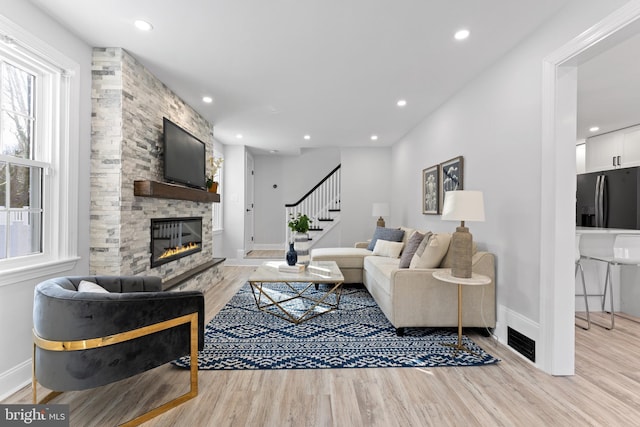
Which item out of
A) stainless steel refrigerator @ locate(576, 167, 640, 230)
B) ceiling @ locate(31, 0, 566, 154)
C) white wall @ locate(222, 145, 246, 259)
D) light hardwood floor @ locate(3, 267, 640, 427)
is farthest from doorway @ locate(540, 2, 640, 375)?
white wall @ locate(222, 145, 246, 259)

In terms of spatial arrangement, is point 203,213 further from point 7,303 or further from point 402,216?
point 402,216

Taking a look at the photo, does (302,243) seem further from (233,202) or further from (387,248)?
(387,248)

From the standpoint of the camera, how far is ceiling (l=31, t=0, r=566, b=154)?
2.36 meters

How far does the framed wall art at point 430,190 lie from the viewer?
180 inches

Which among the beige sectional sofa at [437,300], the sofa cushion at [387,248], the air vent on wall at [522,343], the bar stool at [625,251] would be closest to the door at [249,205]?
the sofa cushion at [387,248]

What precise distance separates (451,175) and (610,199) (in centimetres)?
311

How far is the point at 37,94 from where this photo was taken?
2543 mm

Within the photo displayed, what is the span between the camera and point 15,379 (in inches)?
87.0

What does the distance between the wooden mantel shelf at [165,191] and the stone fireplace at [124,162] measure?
0.07 m

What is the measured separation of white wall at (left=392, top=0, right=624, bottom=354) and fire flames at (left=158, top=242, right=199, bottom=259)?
3.50 m

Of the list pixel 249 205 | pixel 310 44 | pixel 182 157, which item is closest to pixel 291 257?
pixel 182 157

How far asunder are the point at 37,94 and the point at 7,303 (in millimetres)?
1552

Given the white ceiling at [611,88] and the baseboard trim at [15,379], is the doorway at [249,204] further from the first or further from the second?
the white ceiling at [611,88]

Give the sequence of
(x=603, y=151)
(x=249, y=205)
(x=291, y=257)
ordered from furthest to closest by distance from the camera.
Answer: (x=249, y=205)
(x=603, y=151)
(x=291, y=257)
